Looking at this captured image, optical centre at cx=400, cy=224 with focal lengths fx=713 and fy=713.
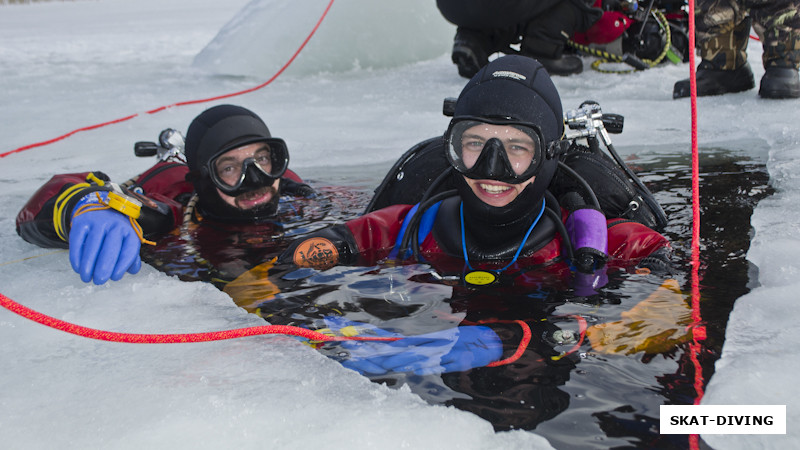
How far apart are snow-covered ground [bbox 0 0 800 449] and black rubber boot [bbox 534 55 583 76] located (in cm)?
17

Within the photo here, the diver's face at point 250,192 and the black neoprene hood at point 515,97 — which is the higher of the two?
the black neoprene hood at point 515,97

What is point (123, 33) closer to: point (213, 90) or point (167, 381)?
point (213, 90)

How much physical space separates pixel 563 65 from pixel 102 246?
18.3 feet

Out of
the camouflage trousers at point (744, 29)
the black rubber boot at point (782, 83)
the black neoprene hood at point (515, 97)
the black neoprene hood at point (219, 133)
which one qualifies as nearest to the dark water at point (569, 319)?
the black neoprene hood at point (219, 133)

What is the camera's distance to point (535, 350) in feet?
6.89

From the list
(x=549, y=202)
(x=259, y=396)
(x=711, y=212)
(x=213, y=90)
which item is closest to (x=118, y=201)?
(x=259, y=396)

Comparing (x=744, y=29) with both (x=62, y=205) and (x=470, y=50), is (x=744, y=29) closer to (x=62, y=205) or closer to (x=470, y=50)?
(x=470, y=50)

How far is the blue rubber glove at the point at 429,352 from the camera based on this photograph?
6.65ft

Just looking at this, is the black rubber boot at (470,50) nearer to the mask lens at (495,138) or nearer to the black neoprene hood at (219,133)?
the black neoprene hood at (219,133)

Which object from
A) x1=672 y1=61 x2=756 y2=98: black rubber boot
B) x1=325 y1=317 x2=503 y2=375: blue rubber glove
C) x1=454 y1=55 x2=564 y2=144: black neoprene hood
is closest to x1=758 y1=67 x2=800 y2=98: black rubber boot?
x1=672 y1=61 x2=756 y2=98: black rubber boot

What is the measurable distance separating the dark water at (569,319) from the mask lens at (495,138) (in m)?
0.46

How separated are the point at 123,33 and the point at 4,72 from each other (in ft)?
16.7

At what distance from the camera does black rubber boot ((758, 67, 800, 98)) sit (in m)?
5.66

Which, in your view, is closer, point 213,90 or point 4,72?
point 213,90
